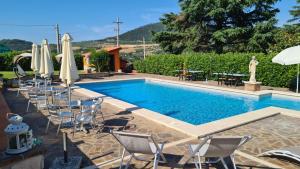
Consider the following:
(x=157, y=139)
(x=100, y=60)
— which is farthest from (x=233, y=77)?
(x=100, y=60)

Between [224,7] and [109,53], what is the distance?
13.0 meters

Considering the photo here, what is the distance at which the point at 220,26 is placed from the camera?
28609mm

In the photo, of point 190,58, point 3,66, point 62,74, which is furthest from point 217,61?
point 3,66

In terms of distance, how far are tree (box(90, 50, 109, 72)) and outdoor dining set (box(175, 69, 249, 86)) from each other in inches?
311

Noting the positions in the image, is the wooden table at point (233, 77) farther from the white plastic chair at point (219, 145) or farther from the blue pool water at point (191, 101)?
the white plastic chair at point (219, 145)

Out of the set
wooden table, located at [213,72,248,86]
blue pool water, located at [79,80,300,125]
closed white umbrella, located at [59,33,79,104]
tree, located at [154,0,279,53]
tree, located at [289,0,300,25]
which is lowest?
blue pool water, located at [79,80,300,125]

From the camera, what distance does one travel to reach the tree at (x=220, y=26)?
25719 mm

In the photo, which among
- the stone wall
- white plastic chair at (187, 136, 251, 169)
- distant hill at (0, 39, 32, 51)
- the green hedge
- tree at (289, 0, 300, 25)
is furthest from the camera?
distant hill at (0, 39, 32, 51)

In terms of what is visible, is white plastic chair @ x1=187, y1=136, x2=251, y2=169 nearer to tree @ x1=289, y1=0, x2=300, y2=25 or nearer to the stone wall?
the stone wall

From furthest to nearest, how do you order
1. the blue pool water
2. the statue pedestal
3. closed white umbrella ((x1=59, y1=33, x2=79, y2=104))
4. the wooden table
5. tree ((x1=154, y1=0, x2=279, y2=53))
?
tree ((x1=154, y1=0, x2=279, y2=53)), the wooden table, the statue pedestal, the blue pool water, closed white umbrella ((x1=59, y1=33, x2=79, y2=104))

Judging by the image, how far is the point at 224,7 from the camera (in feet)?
86.6

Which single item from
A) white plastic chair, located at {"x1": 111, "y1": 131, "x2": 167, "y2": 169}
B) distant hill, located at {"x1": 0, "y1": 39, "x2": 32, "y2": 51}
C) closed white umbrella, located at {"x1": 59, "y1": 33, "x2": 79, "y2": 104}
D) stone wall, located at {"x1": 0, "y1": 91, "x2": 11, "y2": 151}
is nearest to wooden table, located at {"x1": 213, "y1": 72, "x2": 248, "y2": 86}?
closed white umbrella, located at {"x1": 59, "y1": 33, "x2": 79, "y2": 104}

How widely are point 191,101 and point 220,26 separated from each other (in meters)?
17.4

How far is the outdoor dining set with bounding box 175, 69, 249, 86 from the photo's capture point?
56.6 feet
